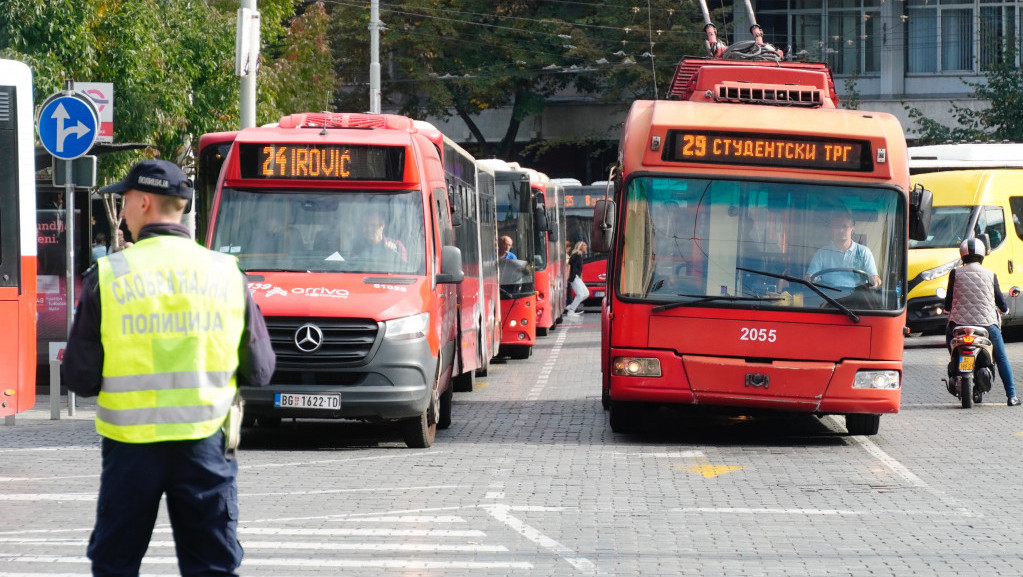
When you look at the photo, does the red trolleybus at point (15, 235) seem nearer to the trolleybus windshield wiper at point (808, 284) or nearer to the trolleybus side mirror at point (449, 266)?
the trolleybus side mirror at point (449, 266)

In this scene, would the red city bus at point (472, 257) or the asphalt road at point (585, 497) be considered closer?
the asphalt road at point (585, 497)

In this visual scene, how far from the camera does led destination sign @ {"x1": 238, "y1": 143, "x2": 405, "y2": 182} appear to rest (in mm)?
13344

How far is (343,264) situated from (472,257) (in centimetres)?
465

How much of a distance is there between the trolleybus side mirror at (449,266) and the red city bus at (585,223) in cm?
2565

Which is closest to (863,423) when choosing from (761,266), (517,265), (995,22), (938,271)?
(761,266)

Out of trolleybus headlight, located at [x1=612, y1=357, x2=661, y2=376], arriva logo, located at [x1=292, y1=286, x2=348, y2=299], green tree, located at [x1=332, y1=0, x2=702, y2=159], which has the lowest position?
trolleybus headlight, located at [x1=612, y1=357, x2=661, y2=376]

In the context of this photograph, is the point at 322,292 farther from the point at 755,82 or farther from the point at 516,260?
the point at 516,260

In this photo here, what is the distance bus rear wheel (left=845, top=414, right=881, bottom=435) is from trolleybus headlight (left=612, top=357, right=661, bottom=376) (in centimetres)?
200

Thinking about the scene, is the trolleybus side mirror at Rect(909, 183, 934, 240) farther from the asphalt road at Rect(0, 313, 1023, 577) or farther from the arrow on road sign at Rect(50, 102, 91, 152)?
the arrow on road sign at Rect(50, 102, 91, 152)

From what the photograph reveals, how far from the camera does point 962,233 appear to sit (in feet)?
84.6

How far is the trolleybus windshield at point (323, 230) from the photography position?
518 inches

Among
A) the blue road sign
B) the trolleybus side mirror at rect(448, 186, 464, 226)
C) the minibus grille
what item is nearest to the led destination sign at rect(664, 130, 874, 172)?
the trolleybus side mirror at rect(448, 186, 464, 226)

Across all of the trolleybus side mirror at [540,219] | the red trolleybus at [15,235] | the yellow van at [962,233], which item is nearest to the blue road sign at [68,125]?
the red trolleybus at [15,235]

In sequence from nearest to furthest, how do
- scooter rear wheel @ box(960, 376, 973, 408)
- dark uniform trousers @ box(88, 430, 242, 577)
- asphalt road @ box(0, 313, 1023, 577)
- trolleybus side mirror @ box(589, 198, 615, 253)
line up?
dark uniform trousers @ box(88, 430, 242, 577)
asphalt road @ box(0, 313, 1023, 577)
trolleybus side mirror @ box(589, 198, 615, 253)
scooter rear wheel @ box(960, 376, 973, 408)
